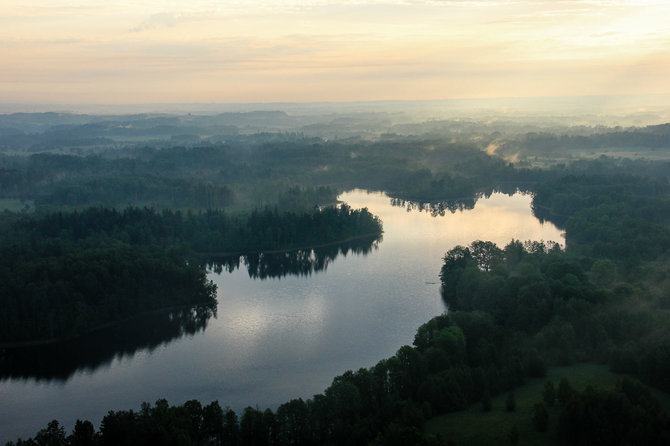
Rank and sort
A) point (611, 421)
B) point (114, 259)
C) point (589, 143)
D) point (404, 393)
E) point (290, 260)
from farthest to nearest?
point (589, 143) < point (290, 260) < point (114, 259) < point (404, 393) < point (611, 421)

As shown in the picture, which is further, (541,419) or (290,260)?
(290,260)

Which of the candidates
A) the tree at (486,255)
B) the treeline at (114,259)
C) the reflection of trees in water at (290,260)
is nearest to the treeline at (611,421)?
the tree at (486,255)

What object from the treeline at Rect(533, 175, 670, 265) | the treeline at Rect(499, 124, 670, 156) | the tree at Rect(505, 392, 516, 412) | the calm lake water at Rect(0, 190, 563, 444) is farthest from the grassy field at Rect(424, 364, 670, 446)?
the treeline at Rect(499, 124, 670, 156)

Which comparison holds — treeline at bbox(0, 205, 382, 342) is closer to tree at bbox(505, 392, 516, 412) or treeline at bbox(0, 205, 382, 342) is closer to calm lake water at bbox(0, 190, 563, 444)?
calm lake water at bbox(0, 190, 563, 444)

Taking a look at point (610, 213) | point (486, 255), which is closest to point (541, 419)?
point (486, 255)

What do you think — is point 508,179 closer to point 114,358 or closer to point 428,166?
point 428,166

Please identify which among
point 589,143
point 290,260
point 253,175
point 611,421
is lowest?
point 290,260

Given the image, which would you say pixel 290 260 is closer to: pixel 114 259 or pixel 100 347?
pixel 114 259
